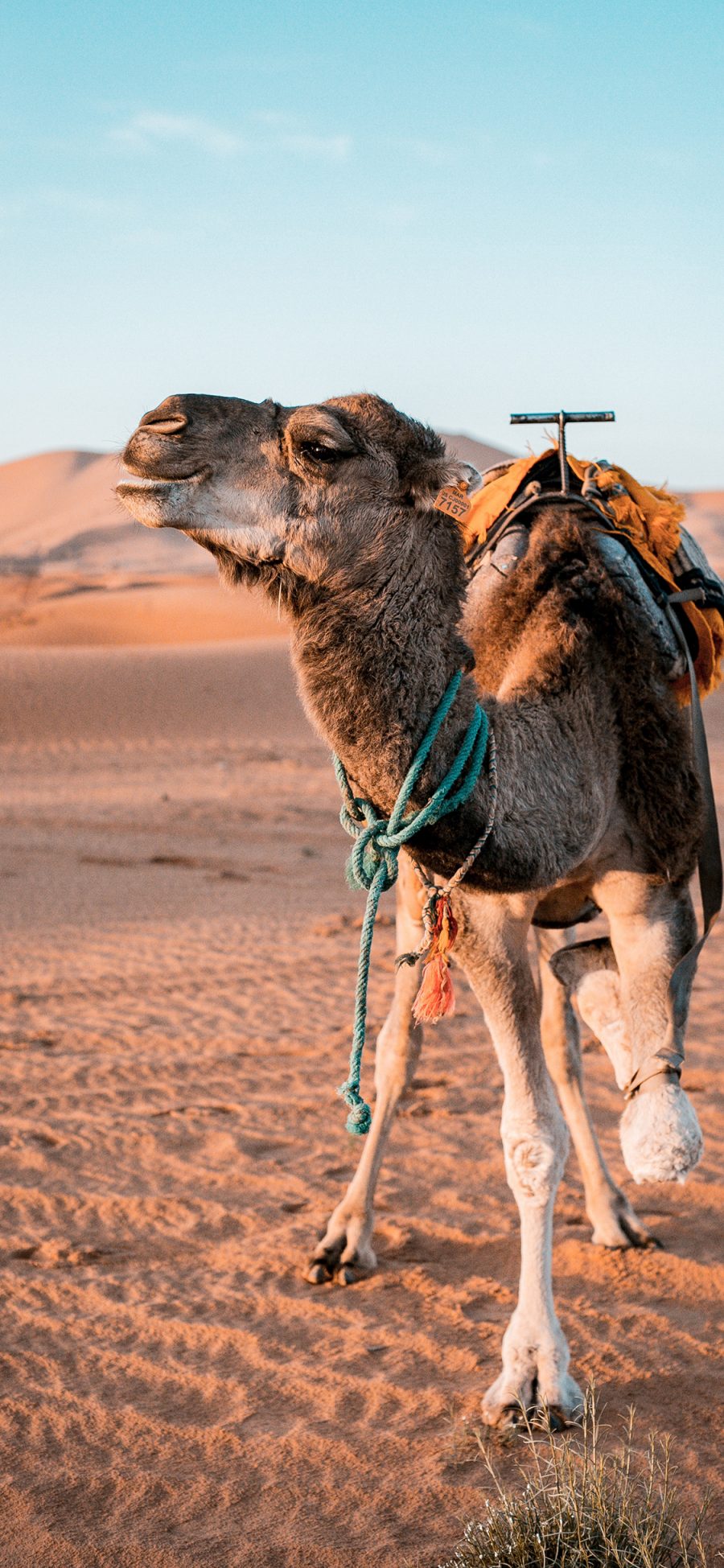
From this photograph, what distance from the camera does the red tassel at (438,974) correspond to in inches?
139

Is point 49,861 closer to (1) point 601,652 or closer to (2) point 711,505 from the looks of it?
(1) point 601,652

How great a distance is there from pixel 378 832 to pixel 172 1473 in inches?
71.7

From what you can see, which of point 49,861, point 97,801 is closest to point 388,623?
point 49,861

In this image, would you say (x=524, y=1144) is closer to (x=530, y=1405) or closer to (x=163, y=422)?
(x=530, y=1405)

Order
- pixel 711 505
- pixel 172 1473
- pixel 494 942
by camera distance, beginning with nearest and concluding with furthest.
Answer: pixel 172 1473, pixel 494 942, pixel 711 505

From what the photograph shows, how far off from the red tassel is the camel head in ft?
3.27

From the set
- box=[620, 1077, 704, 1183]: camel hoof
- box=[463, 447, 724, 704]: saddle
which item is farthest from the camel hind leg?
box=[463, 447, 724, 704]: saddle

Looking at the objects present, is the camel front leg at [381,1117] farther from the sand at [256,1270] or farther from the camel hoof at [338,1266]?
the sand at [256,1270]

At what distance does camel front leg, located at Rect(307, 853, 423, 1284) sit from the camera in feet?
15.8

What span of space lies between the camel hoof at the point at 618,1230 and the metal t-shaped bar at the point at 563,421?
2.57 metres

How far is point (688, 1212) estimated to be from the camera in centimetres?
536

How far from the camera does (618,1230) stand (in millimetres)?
5039

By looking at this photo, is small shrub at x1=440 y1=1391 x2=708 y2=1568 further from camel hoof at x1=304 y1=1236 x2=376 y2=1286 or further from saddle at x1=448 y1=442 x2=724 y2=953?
camel hoof at x1=304 y1=1236 x2=376 y2=1286

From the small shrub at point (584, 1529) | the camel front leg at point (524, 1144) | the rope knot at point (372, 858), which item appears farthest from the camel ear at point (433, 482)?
the small shrub at point (584, 1529)
